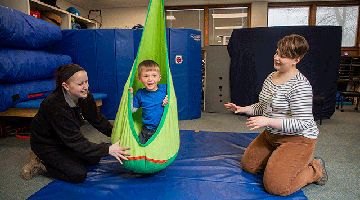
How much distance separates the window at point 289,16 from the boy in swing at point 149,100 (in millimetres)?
6040

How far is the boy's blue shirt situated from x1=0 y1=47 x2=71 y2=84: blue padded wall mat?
1583 millimetres

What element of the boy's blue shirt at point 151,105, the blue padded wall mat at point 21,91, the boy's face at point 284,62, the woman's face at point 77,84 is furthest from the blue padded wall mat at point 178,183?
the blue padded wall mat at point 21,91

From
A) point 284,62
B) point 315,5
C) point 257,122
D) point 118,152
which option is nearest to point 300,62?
point 284,62

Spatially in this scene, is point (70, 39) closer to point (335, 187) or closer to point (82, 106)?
point (82, 106)

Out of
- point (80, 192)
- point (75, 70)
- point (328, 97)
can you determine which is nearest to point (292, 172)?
point (80, 192)

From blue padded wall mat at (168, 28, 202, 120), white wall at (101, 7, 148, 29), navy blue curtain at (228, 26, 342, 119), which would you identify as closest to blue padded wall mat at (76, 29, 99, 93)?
blue padded wall mat at (168, 28, 202, 120)

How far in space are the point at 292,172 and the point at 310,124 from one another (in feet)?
1.04

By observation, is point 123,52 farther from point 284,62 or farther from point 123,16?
point 123,16

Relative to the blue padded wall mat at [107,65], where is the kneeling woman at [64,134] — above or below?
below

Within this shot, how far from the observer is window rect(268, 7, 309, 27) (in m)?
6.50

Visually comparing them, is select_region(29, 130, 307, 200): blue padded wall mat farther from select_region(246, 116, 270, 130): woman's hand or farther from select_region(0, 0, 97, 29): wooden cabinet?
select_region(0, 0, 97, 29): wooden cabinet

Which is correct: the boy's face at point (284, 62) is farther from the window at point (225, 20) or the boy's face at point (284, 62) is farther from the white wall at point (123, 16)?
the white wall at point (123, 16)

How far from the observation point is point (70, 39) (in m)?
3.53

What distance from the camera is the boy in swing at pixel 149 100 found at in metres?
1.66
